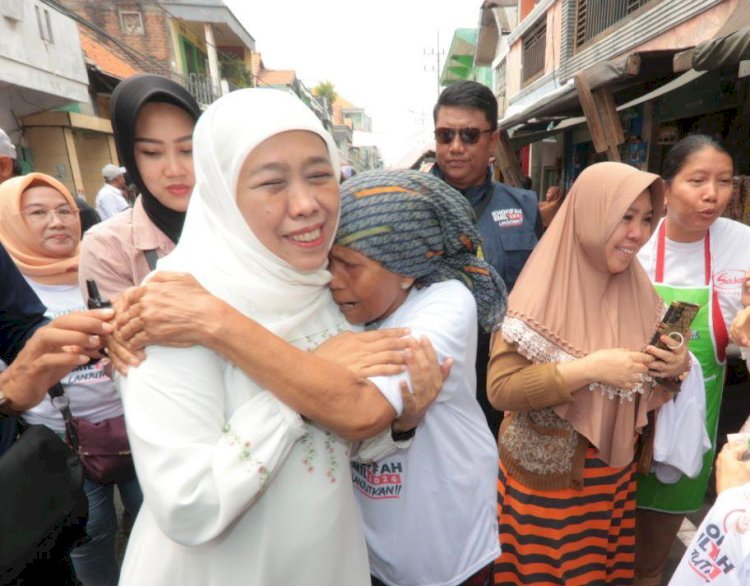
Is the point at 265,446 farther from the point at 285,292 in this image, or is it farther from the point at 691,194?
the point at 691,194

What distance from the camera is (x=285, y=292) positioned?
3.34 feet

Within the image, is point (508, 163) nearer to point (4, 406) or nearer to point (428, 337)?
point (428, 337)

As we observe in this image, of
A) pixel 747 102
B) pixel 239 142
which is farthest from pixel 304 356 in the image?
pixel 747 102

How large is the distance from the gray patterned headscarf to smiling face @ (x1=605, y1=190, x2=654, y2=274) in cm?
72

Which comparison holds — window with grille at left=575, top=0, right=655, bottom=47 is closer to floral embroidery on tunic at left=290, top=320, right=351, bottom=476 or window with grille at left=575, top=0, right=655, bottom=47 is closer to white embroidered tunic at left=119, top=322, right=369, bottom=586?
floral embroidery on tunic at left=290, top=320, right=351, bottom=476

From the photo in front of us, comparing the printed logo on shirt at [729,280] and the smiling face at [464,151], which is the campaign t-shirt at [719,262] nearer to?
the printed logo on shirt at [729,280]

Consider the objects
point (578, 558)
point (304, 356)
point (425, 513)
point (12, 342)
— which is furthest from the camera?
point (578, 558)

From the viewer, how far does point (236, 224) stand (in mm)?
987

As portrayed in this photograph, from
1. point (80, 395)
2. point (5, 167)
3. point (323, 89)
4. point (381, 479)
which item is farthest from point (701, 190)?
point (323, 89)

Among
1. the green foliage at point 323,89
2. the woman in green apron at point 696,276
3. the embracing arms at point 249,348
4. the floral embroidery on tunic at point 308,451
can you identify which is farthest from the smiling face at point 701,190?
the green foliage at point 323,89

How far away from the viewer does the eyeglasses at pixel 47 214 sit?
2.19 metres

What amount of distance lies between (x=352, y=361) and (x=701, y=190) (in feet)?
6.70

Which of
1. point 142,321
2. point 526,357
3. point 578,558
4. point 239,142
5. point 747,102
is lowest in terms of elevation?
point 578,558

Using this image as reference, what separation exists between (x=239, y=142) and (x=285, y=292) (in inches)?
12.5
